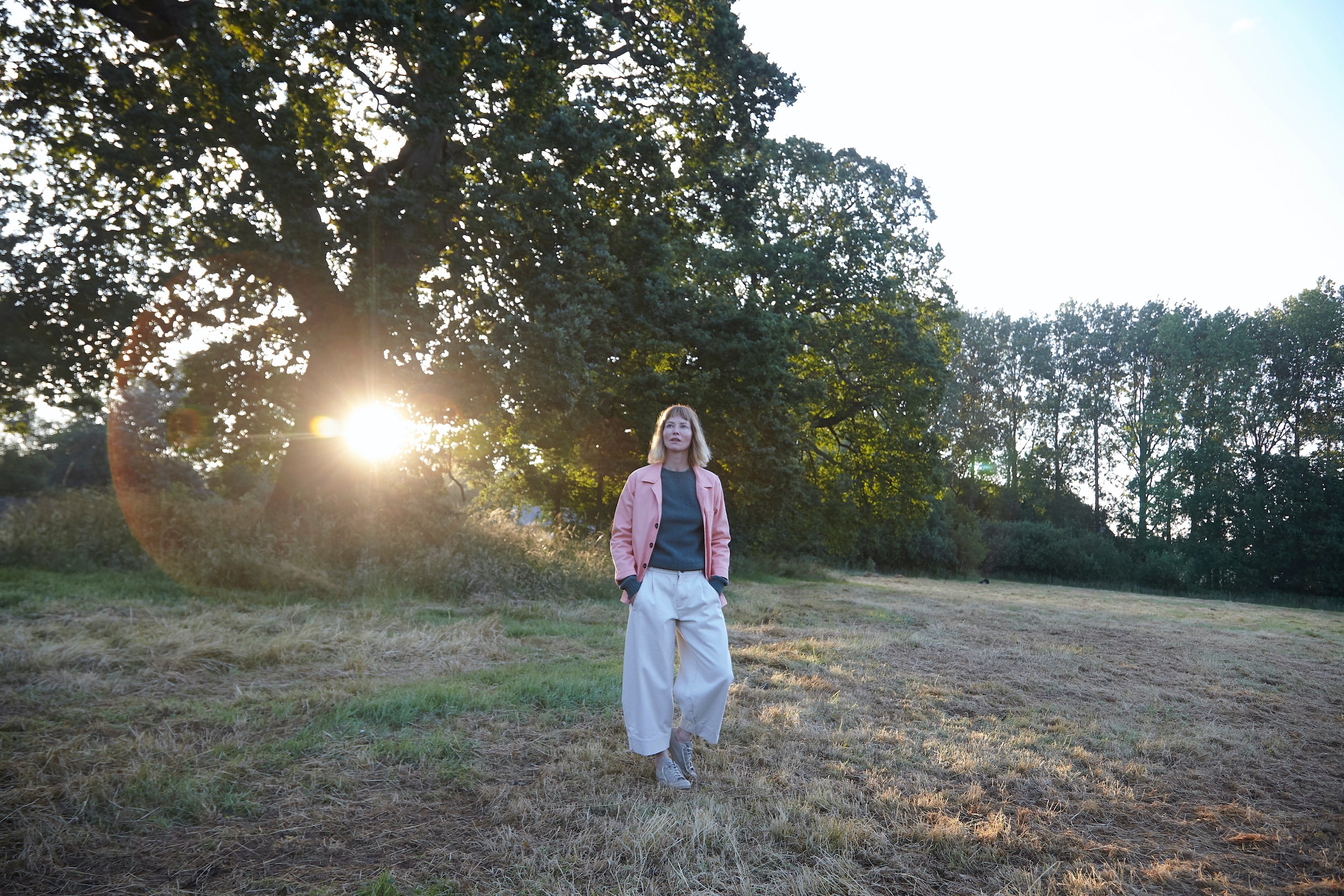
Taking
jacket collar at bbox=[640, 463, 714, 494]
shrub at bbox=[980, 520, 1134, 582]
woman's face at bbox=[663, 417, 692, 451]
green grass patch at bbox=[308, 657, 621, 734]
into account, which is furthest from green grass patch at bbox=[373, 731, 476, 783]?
shrub at bbox=[980, 520, 1134, 582]

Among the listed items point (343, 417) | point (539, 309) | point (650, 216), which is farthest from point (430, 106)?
point (343, 417)

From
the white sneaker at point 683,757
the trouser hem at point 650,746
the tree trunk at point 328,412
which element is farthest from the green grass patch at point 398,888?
the tree trunk at point 328,412

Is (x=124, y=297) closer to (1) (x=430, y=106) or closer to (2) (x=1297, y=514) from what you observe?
(1) (x=430, y=106)

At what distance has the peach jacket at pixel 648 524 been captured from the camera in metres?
4.27

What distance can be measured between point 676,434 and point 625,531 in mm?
634

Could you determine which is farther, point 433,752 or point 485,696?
point 485,696

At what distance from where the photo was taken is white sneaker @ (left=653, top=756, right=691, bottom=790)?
13.2 ft

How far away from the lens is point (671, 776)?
4051 mm

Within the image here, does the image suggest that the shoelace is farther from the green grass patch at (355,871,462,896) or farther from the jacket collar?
the green grass patch at (355,871,462,896)

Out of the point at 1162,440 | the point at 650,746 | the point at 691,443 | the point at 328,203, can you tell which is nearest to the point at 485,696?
the point at 650,746

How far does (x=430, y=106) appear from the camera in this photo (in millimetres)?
10789

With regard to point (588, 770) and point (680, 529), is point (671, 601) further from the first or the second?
point (588, 770)

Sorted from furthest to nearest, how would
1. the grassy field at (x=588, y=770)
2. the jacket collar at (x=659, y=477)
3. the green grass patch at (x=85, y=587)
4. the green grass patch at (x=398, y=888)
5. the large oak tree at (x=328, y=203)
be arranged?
the large oak tree at (x=328, y=203) → the green grass patch at (x=85, y=587) → the jacket collar at (x=659, y=477) → the grassy field at (x=588, y=770) → the green grass patch at (x=398, y=888)

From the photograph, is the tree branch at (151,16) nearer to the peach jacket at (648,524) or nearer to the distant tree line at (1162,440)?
the peach jacket at (648,524)
